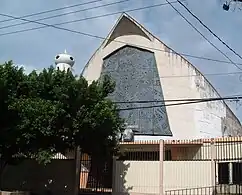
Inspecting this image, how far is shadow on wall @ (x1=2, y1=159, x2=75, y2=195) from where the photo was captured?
76.3 feet

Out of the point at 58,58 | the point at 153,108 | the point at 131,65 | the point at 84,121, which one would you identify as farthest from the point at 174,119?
the point at 84,121

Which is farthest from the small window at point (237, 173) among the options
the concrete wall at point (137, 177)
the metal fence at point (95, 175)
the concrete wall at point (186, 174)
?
the metal fence at point (95, 175)

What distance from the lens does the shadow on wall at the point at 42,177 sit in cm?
2325

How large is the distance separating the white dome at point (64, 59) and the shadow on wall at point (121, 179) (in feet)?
47.2

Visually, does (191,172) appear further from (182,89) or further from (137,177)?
(182,89)

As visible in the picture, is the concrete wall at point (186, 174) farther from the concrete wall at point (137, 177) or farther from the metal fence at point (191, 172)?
the concrete wall at point (137, 177)

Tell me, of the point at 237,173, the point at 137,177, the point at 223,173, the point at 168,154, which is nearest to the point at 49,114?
the point at 137,177

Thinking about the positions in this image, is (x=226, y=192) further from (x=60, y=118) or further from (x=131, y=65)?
(x=131, y=65)

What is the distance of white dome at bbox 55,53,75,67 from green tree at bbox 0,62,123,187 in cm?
1434

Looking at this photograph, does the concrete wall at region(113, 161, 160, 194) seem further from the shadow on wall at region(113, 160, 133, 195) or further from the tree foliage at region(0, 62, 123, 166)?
the tree foliage at region(0, 62, 123, 166)

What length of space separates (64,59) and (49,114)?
16649 mm

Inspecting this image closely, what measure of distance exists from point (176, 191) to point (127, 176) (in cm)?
252

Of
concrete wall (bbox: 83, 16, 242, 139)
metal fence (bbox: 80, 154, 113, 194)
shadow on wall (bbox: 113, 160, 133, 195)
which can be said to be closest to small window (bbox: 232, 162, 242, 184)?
shadow on wall (bbox: 113, 160, 133, 195)

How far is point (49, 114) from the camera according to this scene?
18.4 m
